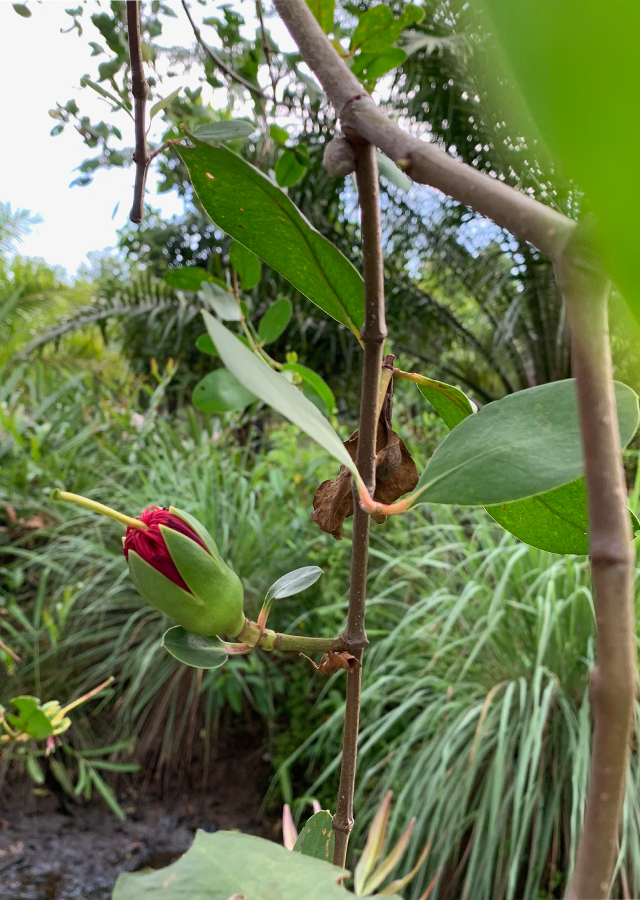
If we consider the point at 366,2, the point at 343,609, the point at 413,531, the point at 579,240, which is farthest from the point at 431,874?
the point at 366,2

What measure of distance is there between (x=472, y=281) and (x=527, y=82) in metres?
2.71

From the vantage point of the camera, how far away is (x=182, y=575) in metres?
0.19

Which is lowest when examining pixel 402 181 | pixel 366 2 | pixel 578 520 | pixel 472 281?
pixel 578 520

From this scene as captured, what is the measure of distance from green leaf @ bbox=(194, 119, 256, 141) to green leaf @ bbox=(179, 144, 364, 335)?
0.05 m

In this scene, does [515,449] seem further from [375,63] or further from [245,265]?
[375,63]

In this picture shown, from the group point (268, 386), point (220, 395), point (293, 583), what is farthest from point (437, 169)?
point (220, 395)

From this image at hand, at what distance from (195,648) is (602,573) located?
152mm

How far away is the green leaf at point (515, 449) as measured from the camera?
14cm

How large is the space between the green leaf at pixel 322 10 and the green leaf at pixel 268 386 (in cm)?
40

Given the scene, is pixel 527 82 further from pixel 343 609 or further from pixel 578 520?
pixel 343 609

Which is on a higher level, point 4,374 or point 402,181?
point 4,374

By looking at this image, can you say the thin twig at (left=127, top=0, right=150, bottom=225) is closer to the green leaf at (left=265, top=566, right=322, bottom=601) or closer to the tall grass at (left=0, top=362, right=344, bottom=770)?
the green leaf at (left=265, top=566, right=322, bottom=601)

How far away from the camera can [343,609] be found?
1178 mm

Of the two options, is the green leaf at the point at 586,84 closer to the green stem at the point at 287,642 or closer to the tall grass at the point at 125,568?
the green stem at the point at 287,642
